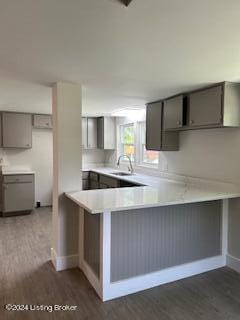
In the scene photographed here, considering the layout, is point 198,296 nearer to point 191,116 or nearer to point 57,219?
point 57,219

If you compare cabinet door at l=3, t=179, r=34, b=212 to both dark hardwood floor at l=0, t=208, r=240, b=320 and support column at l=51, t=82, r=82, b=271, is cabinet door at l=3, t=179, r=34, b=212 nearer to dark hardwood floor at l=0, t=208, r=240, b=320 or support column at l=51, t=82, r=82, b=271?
dark hardwood floor at l=0, t=208, r=240, b=320

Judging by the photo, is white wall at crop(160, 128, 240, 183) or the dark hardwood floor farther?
white wall at crop(160, 128, 240, 183)

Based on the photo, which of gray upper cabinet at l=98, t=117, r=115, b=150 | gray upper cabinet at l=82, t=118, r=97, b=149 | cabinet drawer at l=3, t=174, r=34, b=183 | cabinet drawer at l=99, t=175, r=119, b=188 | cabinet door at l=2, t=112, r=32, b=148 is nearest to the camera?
cabinet drawer at l=99, t=175, r=119, b=188

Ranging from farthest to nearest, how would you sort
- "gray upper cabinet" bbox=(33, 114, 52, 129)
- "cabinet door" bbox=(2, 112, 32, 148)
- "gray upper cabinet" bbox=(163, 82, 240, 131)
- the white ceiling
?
"gray upper cabinet" bbox=(33, 114, 52, 129) → "cabinet door" bbox=(2, 112, 32, 148) → "gray upper cabinet" bbox=(163, 82, 240, 131) → the white ceiling

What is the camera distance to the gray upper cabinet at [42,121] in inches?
215

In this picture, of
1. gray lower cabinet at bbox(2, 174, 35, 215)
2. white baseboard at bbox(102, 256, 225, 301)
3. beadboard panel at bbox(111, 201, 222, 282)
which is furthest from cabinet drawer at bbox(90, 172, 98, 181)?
white baseboard at bbox(102, 256, 225, 301)

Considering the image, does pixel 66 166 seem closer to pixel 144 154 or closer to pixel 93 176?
pixel 144 154

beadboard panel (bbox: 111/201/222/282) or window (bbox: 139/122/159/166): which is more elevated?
window (bbox: 139/122/159/166)

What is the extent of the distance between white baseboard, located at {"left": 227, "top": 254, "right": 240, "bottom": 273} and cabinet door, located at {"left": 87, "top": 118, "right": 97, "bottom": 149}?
397 centimetres

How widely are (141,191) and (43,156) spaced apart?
11.8 ft

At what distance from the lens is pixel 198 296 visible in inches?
94.1

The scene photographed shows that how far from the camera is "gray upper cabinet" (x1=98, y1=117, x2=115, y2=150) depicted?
19.1ft

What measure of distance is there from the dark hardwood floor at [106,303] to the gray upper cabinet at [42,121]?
3075mm

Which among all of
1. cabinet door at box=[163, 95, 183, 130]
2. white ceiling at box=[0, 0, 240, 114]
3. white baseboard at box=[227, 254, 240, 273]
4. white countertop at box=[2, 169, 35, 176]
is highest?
white ceiling at box=[0, 0, 240, 114]
